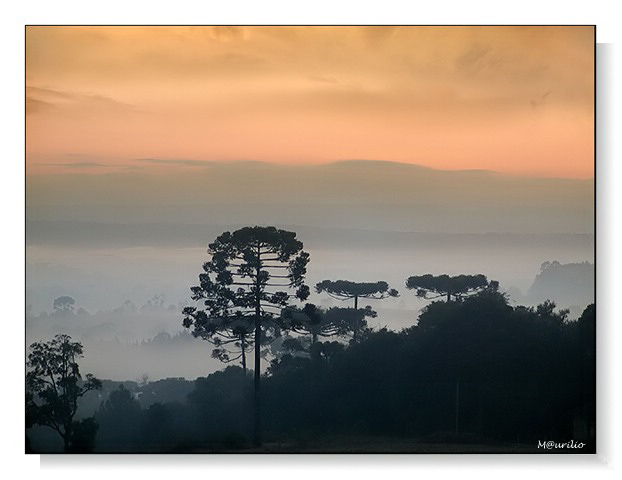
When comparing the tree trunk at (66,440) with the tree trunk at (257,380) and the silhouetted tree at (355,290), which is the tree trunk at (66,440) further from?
the silhouetted tree at (355,290)

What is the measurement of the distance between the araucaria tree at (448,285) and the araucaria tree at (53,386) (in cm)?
172

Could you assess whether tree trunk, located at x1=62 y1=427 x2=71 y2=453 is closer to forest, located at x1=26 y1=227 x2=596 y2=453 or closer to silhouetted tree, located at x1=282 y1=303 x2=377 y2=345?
forest, located at x1=26 y1=227 x2=596 y2=453

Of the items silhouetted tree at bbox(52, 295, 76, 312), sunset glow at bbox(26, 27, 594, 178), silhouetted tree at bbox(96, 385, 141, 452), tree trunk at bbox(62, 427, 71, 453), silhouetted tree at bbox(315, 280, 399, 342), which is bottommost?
tree trunk at bbox(62, 427, 71, 453)

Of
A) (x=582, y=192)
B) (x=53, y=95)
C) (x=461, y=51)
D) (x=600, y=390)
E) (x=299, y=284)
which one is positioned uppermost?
(x=461, y=51)

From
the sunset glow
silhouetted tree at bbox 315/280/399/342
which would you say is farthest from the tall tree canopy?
the sunset glow

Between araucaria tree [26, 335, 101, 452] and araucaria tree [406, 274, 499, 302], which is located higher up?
araucaria tree [406, 274, 499, 302]

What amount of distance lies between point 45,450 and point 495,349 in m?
2.36

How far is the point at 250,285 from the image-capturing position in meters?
4.06

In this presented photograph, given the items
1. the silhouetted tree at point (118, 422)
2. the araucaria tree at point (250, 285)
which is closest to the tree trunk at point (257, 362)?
the araucaria tree at point (250, 285)

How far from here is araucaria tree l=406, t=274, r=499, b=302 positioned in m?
4.02

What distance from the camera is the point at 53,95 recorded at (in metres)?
3.99

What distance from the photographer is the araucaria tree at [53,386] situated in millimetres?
3988
